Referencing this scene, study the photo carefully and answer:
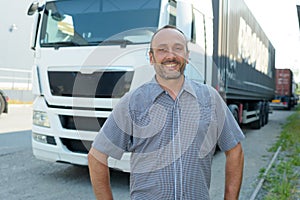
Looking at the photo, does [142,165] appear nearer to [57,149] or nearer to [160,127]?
[160,127]

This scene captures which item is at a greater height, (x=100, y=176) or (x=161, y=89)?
(x=161, y=89)

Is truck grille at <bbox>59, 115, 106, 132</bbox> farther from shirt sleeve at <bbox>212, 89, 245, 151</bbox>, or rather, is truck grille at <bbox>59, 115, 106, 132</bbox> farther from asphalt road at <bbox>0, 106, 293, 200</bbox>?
shirt sleeve at <bbox>212, 89, 245, 151</bbox>

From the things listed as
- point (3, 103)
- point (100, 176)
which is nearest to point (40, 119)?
point (100, 176)

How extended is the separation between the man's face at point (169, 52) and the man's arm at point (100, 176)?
0.59 metres

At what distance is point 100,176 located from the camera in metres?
1.91

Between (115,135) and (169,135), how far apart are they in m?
0.31

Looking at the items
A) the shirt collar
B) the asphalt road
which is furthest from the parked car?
the shirt collar

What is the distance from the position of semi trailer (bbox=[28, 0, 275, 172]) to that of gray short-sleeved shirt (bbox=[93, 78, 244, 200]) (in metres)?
2.27

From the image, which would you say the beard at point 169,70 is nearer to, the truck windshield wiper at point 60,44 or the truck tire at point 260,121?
the truck windshield wiper at point 60,44

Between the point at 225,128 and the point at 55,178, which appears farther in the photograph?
the point at 55,178

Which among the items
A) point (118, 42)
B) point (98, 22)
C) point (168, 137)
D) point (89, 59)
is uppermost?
point (98, 22)

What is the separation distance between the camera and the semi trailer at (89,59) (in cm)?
426

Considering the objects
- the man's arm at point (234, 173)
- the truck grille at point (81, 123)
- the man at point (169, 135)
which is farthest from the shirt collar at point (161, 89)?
the truck grille at point (81, 123)

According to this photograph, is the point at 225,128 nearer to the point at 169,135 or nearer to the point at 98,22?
the point at 169,135
